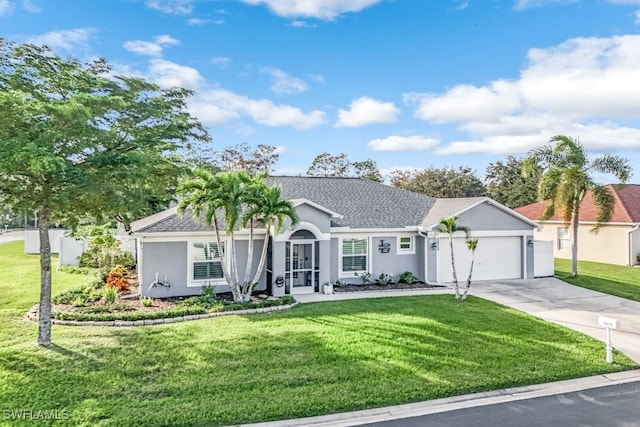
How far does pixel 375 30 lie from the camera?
18.9 m

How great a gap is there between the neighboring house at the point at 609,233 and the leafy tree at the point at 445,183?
17.9 m

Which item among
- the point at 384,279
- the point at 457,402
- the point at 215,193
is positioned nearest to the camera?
the point at 457,402

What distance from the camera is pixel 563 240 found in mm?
30516

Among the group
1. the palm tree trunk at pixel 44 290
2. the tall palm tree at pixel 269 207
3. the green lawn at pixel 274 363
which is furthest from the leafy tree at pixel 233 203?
the palm tree trunk at pixel 44 290

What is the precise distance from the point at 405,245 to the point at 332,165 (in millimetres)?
32086

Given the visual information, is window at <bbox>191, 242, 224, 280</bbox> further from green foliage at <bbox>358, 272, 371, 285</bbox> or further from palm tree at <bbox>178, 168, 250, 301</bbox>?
green foliage at <bbox>358, 272, 371, 285</bbox>

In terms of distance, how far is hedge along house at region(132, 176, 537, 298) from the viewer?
1636cm

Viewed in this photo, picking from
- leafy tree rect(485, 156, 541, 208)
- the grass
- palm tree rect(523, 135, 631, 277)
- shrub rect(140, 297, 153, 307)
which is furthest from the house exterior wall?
shrub rect(140, 297, 153, 307)

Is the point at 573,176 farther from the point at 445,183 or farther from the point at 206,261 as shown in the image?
the point at 445,183

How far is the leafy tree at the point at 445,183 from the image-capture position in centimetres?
5025

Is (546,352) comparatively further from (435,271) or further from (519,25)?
(519,25)

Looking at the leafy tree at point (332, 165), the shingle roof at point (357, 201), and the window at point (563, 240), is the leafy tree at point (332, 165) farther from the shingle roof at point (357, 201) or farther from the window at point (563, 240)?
the window at point (563, 240)

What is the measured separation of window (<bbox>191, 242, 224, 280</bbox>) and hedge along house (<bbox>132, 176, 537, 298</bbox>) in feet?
0.13

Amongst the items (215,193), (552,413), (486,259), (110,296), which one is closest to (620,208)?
(486,259)
